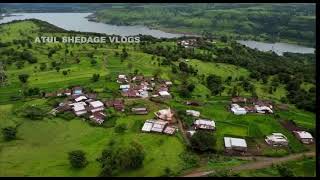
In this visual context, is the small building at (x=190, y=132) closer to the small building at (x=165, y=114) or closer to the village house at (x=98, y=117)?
the small building at (x=165, y=114)

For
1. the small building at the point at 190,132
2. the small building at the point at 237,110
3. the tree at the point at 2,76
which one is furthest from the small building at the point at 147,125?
the tree at the point at 2,76

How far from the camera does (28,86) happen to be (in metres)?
12.4

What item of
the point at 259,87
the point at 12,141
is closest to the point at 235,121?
the point at 259,87

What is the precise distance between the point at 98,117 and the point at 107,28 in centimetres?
2049

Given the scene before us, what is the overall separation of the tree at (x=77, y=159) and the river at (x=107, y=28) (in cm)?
1766

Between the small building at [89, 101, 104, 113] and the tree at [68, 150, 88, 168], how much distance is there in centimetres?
250

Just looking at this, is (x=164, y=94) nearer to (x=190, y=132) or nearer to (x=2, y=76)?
(x=190, y=132)

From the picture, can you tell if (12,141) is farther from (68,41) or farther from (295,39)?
(295,39)

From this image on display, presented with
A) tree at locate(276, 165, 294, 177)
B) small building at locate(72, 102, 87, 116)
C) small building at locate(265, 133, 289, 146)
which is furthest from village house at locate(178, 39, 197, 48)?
tree at locate(276, 165, 294, 177)

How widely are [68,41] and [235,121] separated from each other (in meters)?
12.0

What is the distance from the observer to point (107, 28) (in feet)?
96.7

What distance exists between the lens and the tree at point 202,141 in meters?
8.30

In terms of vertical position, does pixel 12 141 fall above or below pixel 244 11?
below

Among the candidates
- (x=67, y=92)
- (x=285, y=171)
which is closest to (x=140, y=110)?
(x=67, y=92)
